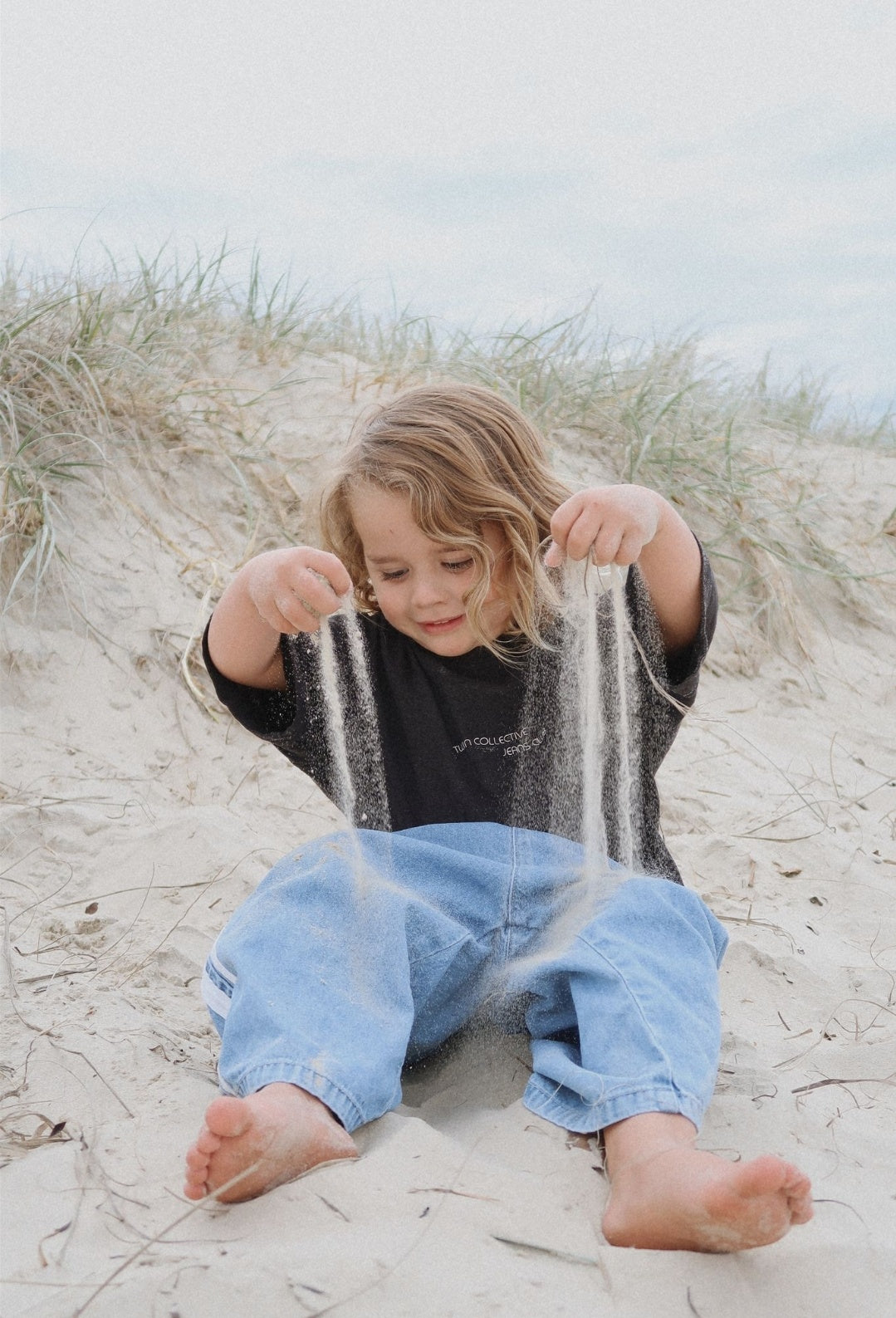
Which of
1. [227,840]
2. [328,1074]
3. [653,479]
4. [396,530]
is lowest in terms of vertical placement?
[227,840]

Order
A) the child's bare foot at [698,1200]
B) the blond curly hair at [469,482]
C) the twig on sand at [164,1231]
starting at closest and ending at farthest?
the twig on sand at [164,1231] → the child's bare foot at [698,1200] → the blond curly hair at [469,482]

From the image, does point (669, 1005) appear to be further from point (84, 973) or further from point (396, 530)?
point (84, 973)

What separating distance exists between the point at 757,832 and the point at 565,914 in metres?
1.48

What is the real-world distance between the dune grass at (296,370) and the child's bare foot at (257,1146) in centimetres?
215

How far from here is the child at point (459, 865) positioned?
1436 millimetres

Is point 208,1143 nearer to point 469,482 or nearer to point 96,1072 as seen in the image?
point 96,1072

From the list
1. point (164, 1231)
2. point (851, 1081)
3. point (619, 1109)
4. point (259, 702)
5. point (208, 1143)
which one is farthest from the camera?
point (259, 702)

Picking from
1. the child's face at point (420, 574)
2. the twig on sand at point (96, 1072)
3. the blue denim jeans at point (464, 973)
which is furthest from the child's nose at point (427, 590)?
the twig on sand at point (96, 1072)

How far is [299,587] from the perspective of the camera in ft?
5.85

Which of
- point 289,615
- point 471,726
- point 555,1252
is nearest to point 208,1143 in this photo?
point 555,1252

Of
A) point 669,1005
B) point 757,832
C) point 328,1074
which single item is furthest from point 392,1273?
point 757,832

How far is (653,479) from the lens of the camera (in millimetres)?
4691

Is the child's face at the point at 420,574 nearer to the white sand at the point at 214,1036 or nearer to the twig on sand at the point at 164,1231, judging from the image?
the white sand at the point at 214,1036

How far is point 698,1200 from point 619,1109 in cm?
22
